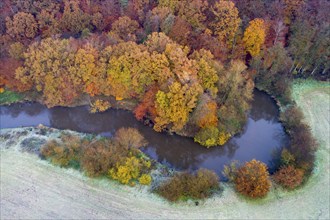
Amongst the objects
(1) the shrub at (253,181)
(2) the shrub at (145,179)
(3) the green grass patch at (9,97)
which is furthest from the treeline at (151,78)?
(2) the shrub at (145,179)

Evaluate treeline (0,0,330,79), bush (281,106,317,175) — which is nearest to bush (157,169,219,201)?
bush (281,106,317,175)

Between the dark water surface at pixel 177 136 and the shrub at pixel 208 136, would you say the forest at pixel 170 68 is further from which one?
the dark water surface at pixel 177 136

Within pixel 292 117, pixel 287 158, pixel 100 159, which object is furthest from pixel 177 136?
pixel 292 117

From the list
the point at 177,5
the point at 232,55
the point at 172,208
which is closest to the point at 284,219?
the point at 172,208

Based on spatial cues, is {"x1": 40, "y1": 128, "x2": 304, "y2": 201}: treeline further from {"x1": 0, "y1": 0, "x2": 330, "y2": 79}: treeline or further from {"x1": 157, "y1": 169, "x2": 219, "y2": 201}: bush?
{"x1": 0, "y1": 0, "x2": 330, "y2": 79}: treeline

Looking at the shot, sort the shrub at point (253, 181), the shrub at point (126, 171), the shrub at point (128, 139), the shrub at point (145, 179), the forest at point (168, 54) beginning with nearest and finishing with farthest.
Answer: the shrub at point (253, 181)
the shrub at point (126, 171)
the shrub at point (145, 179)
the shrub at point (128, 139)
the forest at point (168, 54)

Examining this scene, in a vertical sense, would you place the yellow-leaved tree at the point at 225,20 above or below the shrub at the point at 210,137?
above
